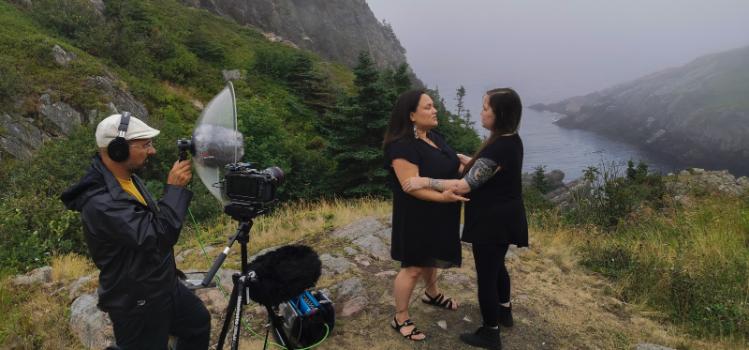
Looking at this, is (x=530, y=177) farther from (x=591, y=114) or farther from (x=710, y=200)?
(x=591, y=114)

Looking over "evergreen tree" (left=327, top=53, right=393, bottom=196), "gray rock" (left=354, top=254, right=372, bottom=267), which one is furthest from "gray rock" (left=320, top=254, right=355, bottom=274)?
"evergreen tree" (left=327, top=53, right=393, bottom=196)

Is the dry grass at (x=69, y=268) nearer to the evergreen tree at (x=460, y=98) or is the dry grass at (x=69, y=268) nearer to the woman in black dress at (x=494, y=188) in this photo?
the woman in black dress at (x=494, y=188)

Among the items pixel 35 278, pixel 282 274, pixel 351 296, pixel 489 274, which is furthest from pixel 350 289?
pixel 35 278

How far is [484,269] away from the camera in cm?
329

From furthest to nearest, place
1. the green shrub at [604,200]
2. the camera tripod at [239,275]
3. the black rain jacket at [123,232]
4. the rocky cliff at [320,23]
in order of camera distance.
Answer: the rocky cliff at [320,23] < the green shrub at [604,200] < the camera tripod at [239,275] < the black rain jacket at [123,232]

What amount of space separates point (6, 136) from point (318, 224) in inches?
455

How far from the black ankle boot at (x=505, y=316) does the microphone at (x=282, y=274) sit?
5.66 ft

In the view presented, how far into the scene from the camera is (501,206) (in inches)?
125

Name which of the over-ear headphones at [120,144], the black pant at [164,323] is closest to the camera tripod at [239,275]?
the black pant at [164,323]

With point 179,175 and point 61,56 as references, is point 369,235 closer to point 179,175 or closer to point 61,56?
point 179,175

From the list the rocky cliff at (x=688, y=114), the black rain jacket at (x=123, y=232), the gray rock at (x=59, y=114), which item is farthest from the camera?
the rocky cliff at (x=688, y=114)

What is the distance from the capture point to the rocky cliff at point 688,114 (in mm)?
90438

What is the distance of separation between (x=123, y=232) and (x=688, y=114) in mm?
128443

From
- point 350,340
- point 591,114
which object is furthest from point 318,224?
point 591,114
